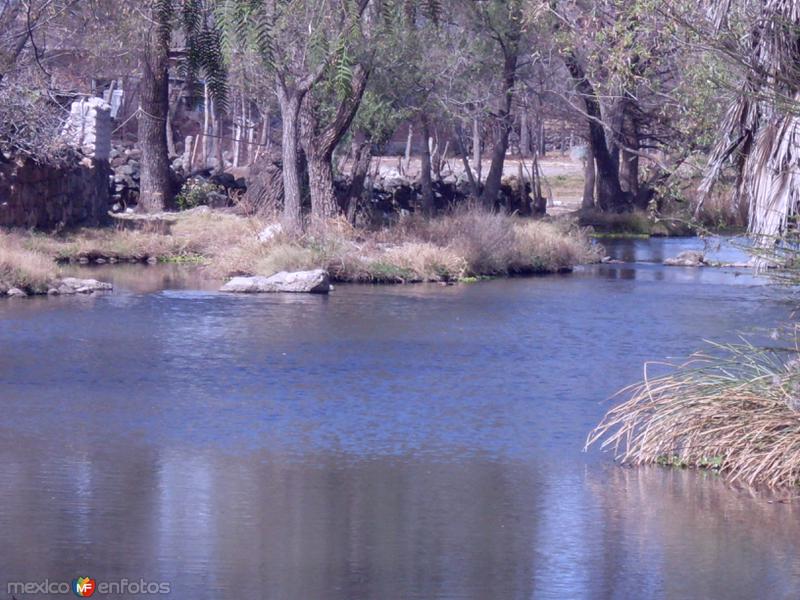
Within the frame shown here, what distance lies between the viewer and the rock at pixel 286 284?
73.9ft

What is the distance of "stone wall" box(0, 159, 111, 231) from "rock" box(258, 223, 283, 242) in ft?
17.3

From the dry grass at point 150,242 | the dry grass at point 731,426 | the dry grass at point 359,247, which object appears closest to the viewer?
the dry grass at point 731,426

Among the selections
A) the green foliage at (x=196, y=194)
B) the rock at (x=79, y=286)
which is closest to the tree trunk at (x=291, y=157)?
the rock at (x=79, y=286)

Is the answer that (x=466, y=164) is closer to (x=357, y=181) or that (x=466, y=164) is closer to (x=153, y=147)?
(x=357, y=181)

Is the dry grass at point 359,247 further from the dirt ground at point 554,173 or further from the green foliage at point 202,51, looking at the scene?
the green foliage at point 202,51

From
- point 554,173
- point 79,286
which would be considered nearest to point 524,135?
point 554,173

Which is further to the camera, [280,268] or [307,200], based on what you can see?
[307,200]

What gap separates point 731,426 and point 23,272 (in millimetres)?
14462

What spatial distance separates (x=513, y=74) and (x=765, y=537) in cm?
2757

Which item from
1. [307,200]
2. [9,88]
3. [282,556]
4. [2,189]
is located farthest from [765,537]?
[307,200]

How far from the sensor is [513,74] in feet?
113

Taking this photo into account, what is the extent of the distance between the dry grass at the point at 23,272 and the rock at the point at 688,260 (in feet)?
52.0

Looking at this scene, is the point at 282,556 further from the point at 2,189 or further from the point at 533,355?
the point at 2,189

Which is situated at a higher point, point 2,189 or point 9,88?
point 9,88
